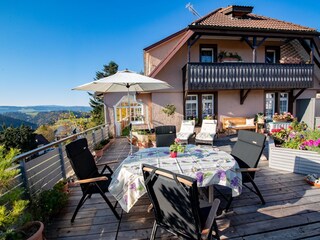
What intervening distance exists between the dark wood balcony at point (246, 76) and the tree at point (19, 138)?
1302 centimetres

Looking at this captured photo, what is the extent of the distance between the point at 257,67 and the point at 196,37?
3279 millimetres

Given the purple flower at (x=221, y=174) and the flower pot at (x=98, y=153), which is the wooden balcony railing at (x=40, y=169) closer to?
the flower pot at (x=98, y=153)

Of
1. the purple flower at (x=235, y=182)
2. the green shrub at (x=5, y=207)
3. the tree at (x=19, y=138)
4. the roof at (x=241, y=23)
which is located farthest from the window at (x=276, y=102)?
the tree at (x=19, y=138)

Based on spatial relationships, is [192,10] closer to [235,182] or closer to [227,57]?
[227,57]

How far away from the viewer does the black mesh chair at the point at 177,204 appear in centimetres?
137

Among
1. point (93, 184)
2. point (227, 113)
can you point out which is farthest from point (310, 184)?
point (227, 113)

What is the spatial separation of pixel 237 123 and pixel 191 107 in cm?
260

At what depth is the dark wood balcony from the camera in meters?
7.45

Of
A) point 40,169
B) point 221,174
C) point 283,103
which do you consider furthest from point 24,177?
point 283,103

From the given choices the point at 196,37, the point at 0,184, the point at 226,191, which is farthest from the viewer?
the point at 196,37

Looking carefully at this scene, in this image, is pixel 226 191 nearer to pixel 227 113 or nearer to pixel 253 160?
pixel 253 160

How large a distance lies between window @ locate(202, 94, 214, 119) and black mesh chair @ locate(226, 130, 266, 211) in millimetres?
5759

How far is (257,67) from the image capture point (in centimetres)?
774

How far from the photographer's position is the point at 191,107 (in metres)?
8.74
